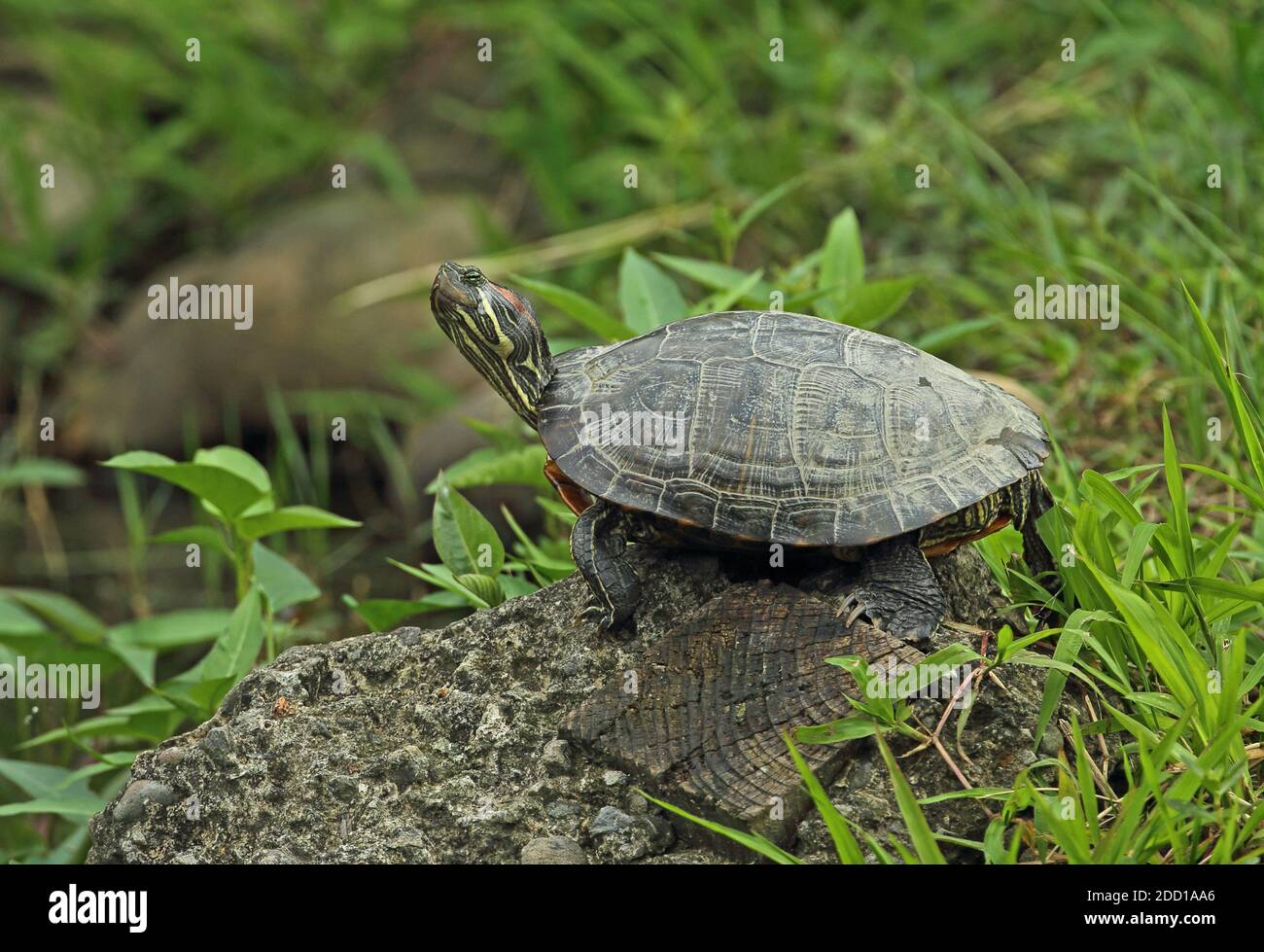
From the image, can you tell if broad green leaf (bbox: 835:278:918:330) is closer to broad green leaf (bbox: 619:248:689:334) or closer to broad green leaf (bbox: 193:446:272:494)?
broad green leaf (bbox: 619:248:689:334)

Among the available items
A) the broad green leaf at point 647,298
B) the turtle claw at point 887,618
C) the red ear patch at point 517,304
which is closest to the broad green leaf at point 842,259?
the broad green leaf at point 647,298

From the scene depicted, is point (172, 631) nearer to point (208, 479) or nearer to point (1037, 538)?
point (208, 479)

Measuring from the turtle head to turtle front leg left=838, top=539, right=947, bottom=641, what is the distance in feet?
3.09

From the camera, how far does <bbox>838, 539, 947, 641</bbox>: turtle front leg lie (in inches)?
118

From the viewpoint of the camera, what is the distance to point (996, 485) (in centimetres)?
303

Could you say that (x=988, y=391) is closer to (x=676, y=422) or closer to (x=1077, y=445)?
(x=676, y=422)

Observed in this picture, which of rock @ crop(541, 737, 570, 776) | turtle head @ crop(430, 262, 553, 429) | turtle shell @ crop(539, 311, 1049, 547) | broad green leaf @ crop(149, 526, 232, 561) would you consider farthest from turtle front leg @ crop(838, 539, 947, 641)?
broad green leaf @ crop(149, 526, 232, 561)

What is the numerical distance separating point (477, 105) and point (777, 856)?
738 centimetres

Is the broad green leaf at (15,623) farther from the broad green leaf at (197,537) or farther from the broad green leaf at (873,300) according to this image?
the broad green leaf at (873,300)

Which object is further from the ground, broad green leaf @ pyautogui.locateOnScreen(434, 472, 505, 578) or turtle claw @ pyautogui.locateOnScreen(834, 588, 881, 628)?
broad green leaf @ pyautogui.locateOnScreen(434, 472, 505, 578)

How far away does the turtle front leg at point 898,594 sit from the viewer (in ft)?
9.80

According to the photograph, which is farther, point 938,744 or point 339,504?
point 339,504

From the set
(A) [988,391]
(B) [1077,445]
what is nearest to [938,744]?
(A) [988,391]
